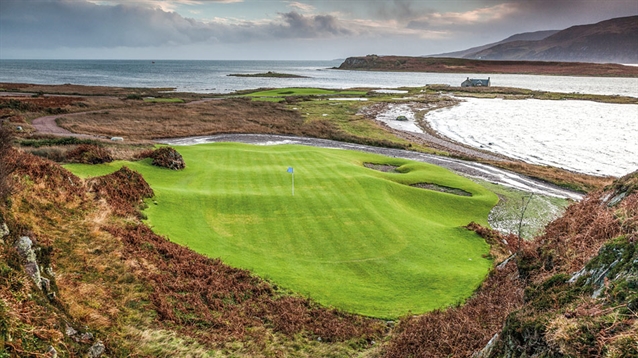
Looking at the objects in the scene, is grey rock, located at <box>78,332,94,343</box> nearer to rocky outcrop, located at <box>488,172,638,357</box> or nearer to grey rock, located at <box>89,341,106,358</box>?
grey rock, located at <box>89,341,106,358</box>

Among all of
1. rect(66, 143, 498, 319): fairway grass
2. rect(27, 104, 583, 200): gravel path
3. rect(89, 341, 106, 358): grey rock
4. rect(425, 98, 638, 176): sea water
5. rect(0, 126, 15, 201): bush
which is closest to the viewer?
rect(89, 341, 106, 358): grey rock

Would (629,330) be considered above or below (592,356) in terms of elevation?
above

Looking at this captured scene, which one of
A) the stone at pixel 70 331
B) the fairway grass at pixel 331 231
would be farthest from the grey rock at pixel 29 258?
the fairway grass at pixel 331 231

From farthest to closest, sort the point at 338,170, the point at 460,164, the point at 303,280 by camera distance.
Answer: the point at 460,164 → the point at 338,170 → the point at 303,280

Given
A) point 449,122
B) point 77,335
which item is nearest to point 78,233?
point 77,335

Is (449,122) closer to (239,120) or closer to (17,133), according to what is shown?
(239,120)

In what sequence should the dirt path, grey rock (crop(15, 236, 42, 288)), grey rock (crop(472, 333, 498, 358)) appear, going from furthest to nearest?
1. the dirt path
2. grey rock (crop(15, 236, 42, 288))
3. grey rock (crop(472, 333, 498, 358))

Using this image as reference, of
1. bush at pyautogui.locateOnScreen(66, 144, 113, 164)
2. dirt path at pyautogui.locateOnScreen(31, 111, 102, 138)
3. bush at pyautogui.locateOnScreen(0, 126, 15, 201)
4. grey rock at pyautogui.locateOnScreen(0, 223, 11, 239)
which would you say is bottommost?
dirt path at pyautogui.locateOnScreen(31, 111, 102, 138)

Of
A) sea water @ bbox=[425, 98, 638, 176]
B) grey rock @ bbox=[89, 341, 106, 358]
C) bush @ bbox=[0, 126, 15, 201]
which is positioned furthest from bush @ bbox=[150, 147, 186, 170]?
sea water @ bbox=[425, 98, 638, 176]
